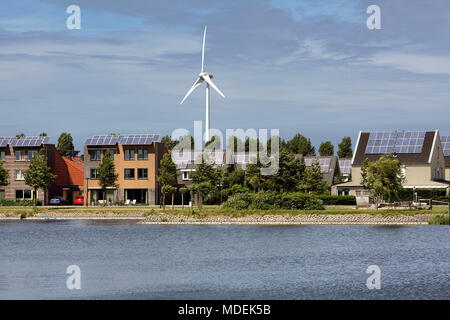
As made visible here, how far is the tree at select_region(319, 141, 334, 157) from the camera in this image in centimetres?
16775

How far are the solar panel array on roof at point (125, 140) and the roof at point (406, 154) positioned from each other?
28123mm

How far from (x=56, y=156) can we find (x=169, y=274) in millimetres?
67106

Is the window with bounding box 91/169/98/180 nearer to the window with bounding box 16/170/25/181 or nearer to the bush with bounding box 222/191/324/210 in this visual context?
the window with bounding box 16/170/25/181

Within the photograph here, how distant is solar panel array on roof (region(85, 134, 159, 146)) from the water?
2660 centimetres

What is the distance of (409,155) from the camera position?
90.1 m

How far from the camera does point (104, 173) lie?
88.6m

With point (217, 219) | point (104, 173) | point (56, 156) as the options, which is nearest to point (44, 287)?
point (217, 219)

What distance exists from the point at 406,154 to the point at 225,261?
174ft

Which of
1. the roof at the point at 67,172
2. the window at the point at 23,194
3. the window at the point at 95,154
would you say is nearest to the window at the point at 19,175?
the window at the point at 23,194

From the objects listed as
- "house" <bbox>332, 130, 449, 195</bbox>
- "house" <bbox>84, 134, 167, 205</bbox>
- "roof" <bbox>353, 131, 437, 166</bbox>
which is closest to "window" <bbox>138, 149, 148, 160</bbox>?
"house" <bbox>84, 134, 167, 205</bbox>

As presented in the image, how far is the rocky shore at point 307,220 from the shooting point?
63.5m

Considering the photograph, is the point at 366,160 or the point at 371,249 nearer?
the point at 371,249

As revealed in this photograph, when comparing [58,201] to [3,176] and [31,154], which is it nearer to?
[31,154]

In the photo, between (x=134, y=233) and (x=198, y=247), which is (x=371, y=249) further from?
(x=134, y=233)
